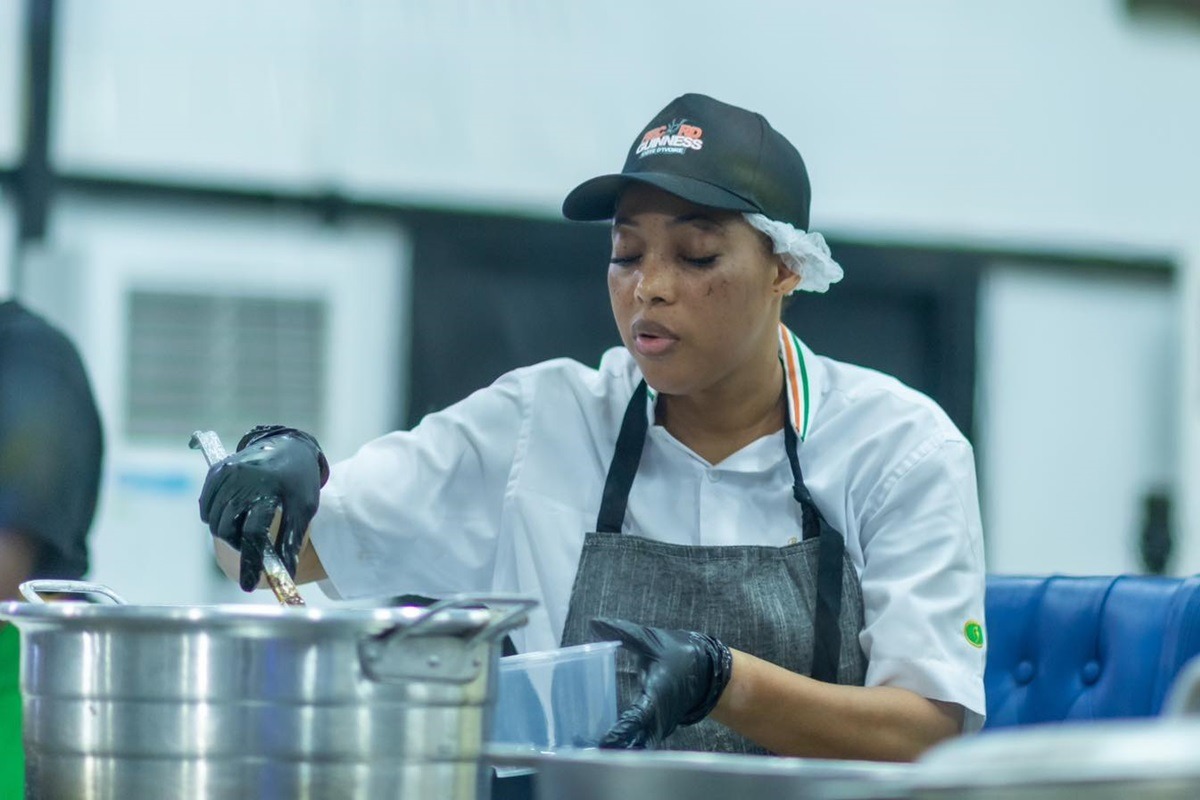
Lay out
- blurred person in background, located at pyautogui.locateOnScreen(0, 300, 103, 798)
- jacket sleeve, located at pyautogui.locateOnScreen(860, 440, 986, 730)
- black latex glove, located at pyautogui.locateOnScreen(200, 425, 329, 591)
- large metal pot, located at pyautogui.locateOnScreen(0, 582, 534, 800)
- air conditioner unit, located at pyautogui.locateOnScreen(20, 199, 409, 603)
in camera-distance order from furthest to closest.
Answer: air conditioner unit, located at pyautogui.locateOnScreen(20, 199, 409, 603)
blurred person in background, located at pyautogui.locateOnScreen(0, 300, 103, 798)
jacket sleeve, located at pyautogui.locateOnScreen(860, 440, 986, 730)
black latex glove, located at pyautogui.locateOnScreen(200, 425, 329, 591)
large metal pot, located at pyautogui.locateOnScreen(0, 582, 534, 800)

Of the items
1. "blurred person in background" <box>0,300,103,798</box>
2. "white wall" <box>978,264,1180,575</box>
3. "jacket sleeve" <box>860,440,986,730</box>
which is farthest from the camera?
"white wall" <box>978,264,1180,575</box>

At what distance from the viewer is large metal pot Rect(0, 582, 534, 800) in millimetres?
865

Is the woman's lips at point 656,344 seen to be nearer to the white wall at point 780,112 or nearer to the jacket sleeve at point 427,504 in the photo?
the jacket sleeve at point 427,504

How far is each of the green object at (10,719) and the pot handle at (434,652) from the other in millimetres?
927

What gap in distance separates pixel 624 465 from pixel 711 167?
37cm

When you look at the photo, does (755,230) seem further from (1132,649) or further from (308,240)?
(308,240)

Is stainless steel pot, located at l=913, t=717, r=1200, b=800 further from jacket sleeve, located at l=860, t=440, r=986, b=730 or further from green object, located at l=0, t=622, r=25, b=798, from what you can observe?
green object, located at l=0, t=622, r=25, b=798

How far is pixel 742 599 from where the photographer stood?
1718 mm

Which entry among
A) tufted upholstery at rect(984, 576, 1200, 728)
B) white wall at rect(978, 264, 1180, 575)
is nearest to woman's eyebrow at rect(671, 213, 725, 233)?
tufted upholstery at rect(984, 576, 1200, 728)

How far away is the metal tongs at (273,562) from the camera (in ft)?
4.17

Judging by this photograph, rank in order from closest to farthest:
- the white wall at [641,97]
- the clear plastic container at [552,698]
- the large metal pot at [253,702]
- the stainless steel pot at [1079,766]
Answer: the stainless steel pot at [1079,766] < the large metal pot at [253,702] < the clear plastic container at [552,698] < the white wall at [641,97]

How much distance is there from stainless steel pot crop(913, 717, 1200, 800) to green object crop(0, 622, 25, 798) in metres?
1.31

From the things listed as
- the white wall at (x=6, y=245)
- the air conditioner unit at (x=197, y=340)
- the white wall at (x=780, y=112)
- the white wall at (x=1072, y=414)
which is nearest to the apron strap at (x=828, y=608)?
the air conditioner unit at (x=197, y=340)

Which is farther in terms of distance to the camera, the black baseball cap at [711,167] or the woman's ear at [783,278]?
the woman's ear at [783,278]
